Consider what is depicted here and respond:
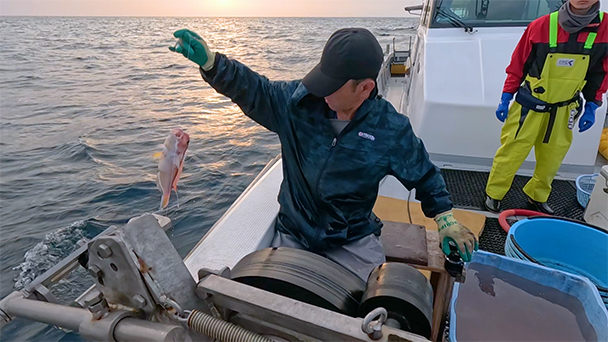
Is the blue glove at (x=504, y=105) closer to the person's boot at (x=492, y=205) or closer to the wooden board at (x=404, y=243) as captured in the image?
the person's boot at (x=492, y=205)

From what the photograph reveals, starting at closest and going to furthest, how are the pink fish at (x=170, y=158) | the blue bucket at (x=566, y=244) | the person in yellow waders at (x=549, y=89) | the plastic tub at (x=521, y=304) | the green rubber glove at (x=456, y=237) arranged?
1. the green rubber glove at (x=456, y=237)
2. the plastic tub at (x=521, y=304)
3. the pink fish at (x=170, y=158)
4. the blue bucket at (x=566, y=244)
5. the person in yellow waders at (x=549, y=89)

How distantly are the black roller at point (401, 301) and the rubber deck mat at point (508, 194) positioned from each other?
8.18 ft

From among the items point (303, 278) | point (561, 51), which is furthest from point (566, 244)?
point (303, 278)

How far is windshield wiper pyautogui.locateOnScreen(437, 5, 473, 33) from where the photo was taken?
4414mm

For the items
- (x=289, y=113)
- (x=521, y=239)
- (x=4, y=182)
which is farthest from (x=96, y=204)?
(x=521, y=239)

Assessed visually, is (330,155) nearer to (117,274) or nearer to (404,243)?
(404,243)

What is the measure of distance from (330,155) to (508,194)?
9.21 ft

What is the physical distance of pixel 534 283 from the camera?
2178 mm

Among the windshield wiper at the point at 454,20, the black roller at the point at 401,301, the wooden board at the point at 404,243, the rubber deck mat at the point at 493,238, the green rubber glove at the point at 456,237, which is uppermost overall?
the windshield wiper at the point at 454,20

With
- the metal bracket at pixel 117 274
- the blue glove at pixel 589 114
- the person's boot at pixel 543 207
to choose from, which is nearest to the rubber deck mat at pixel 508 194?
the person's boot at pixel 543 207

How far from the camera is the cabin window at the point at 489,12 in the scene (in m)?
4.33

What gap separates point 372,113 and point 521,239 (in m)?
1.59

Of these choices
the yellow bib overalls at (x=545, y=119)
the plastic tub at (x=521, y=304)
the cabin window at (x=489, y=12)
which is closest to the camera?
the plastic tub at (x=521, y=304)

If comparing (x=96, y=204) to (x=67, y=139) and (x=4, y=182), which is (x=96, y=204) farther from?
(x=67, y=139)
